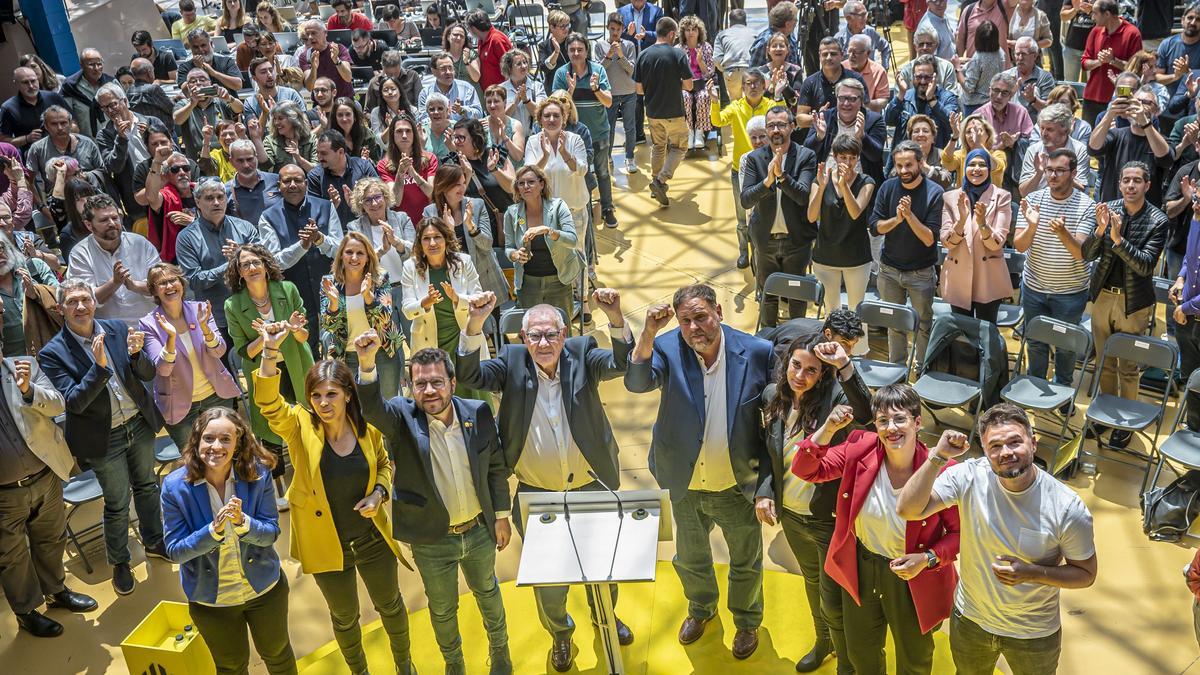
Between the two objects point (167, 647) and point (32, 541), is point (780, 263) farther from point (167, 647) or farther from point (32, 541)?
point (32, 541)

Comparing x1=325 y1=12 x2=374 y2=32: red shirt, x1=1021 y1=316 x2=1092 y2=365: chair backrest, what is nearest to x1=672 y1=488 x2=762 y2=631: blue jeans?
x1=1021 y1=316 x2=1092 y2=365: chair backrest

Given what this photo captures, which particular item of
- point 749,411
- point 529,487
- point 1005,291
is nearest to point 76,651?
point 529,487

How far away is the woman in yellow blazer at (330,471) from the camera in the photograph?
4121 mm

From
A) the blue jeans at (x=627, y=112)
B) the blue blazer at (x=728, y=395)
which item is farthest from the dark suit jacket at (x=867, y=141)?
the blue blazer at (x=728, y=395)

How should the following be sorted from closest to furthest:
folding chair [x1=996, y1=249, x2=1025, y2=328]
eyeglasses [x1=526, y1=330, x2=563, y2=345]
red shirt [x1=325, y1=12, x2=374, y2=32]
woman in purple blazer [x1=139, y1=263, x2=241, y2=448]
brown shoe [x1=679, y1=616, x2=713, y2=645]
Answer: eyeglasses [x1=526, y1=330, x2=563, y2=345] < brown shoe [x1=679, y1=616, x2=713, y2=645] < woman in purple blazer [x1=139, y1=263, x2=241, y2=448] < folding chair [x1=996, y1=249, x2=1025, y2=328] < red shirt [x1=325, y1=12, x2=374, y2=32]

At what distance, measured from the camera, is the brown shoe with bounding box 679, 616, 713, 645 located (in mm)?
4847

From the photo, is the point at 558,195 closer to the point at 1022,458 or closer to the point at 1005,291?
the point at 1005,291

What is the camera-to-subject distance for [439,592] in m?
4.40

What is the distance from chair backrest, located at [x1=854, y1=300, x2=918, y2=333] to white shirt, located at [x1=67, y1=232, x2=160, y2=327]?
3999mm

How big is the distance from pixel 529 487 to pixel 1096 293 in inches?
137

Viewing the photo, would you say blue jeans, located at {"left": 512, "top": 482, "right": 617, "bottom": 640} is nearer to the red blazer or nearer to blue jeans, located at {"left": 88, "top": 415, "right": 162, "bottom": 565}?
the red blazer

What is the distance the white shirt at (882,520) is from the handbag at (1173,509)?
7.46 ft

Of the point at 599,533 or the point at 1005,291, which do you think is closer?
the point at 599,533

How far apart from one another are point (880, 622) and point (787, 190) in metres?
3.20
